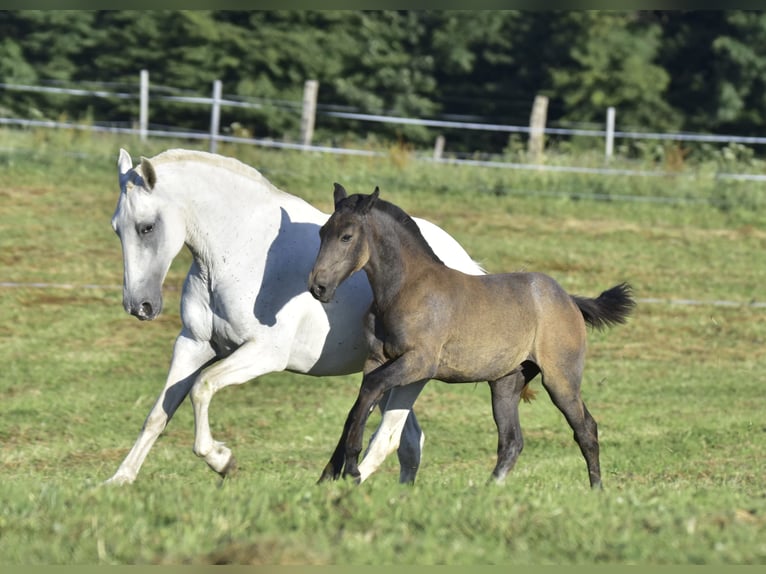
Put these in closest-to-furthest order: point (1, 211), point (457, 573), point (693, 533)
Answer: point (457, 573) → point (693, 533) → point (1, 211)

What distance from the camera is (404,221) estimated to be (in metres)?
7.48

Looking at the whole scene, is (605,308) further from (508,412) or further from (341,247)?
(341,247)

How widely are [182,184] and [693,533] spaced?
363 cm

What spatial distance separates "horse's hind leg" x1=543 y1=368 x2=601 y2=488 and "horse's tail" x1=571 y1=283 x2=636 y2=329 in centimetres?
53

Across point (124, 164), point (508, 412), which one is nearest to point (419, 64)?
point (508, 412)

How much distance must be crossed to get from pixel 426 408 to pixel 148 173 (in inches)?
253

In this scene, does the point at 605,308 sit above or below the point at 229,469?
above

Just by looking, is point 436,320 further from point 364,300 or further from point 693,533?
point 693,533

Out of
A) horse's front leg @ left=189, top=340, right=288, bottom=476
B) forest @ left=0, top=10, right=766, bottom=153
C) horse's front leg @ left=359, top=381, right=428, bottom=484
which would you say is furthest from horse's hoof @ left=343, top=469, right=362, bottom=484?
forest @ left=0, top=10, right=766, bottom=153

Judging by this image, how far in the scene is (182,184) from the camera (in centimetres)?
780

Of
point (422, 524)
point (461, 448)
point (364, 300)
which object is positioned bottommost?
point (461, 448)

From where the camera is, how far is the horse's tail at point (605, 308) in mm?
8461

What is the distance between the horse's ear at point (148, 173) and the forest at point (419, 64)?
2894cm

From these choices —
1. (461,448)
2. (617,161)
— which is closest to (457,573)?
(461,448)
